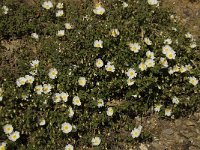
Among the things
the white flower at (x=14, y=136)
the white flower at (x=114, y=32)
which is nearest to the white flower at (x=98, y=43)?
the white flower at (x=114, y=32)

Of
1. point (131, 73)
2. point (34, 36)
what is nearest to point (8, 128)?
point (34, 36)

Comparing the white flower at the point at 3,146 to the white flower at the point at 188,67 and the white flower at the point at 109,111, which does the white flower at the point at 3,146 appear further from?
the white flower at the point at 188,67

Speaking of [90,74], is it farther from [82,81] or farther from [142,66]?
[142,66]

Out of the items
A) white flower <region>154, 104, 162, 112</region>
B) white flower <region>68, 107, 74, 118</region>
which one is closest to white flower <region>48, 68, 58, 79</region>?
white flower <region>68, 107, 74, 118</region>

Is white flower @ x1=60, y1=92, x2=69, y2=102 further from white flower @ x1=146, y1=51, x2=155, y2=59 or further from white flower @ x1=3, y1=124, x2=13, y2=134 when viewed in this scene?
white flower @ x1=146, y1=51, x2=155, y2=59

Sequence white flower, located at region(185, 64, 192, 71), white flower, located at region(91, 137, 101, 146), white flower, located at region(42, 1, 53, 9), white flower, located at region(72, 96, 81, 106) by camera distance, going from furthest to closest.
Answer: white flower, located at region(42, 1, 53, 9) < white flower, located at region(185, 64, 192, 71) < white flower, located at region(72, 96, 81, 106) < white flower, located at region(91, 137, 101, 146)

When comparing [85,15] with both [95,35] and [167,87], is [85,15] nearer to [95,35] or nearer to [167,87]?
[95,35]

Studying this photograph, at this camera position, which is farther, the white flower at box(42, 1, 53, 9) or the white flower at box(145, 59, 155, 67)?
the white flower at box(42, 1, 53, 9)

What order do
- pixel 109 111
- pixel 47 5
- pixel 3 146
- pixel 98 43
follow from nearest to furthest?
pixel 3 146, pixel 109 111, pixel 98 43, pixel 47 5

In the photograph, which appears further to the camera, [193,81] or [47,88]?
[193,81]
